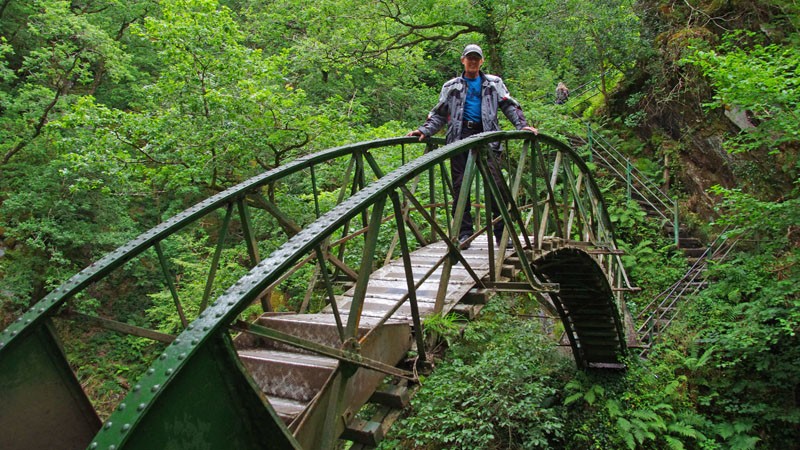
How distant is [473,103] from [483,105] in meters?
0.13

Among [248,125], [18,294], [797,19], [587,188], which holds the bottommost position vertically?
[18,294]

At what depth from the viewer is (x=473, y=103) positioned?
5297 millimetres

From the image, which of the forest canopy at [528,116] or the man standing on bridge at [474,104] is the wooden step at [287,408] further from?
the man standing on bridge at [474,104]

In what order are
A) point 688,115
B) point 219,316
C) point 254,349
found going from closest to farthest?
point 219,316 → point 254,349 → point 688,115

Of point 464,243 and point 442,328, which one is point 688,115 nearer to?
point 464,243

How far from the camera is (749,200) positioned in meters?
8.35

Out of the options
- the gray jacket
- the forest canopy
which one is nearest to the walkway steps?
the forest canopy

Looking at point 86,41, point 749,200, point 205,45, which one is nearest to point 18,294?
point 86,41

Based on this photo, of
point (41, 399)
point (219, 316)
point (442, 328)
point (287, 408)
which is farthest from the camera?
point (442, 328)

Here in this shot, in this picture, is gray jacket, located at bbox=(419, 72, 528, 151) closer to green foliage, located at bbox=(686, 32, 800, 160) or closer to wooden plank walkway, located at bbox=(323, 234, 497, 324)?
wooden plank walkway, located at bbox=(323, 234, 497, 324)

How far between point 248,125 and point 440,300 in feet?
19.8

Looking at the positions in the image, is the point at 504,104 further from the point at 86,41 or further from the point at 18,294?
the point at 18,294

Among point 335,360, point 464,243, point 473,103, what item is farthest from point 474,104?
point 335,360

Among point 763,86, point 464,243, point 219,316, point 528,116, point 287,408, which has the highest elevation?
point 763,86
